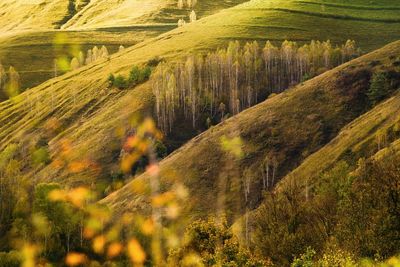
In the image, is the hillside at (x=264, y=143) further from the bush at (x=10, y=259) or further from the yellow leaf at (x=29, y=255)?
the bush at (x=10, y=259)

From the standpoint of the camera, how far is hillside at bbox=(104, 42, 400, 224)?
13188cm

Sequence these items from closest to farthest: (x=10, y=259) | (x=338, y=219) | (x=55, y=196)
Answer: (x=338, y=219), (x=10, y=259), (x=55, y=196)

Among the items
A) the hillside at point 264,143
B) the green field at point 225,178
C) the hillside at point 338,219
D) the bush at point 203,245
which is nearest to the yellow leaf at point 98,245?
the green field at point 225,178

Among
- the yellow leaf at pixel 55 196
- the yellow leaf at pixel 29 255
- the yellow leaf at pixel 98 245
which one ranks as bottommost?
the yellow leaf at pixel 98 245

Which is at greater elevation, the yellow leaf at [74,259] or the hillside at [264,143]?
the yellow leaf at [74,259]

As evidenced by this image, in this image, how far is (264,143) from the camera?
147625mm

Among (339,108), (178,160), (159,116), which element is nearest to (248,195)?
(178,160)

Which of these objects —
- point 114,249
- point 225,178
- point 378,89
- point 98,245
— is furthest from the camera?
point 378,89

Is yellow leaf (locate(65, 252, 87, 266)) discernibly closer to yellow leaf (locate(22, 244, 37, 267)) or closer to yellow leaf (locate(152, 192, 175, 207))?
yellow leaf (locate(22, 244, 37, 267))

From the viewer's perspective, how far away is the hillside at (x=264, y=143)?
13188 cm

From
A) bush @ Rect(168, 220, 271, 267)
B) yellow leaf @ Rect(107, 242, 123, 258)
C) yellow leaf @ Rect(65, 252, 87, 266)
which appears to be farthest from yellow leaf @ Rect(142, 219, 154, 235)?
bush @ Rect(168, 220, 271, 267)

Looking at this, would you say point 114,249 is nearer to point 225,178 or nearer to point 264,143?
point 225,178

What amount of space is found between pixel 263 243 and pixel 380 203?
43.8 ft

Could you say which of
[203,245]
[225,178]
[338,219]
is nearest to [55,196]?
[203,245]
